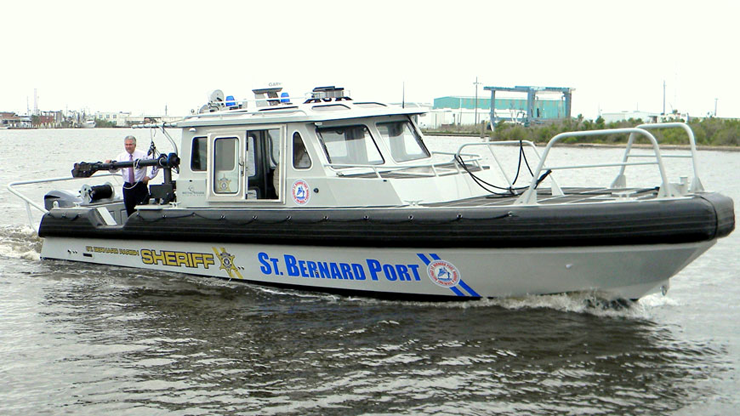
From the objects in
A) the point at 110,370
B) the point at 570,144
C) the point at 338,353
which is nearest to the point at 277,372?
the point at 338,353

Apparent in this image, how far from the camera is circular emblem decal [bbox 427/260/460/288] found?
805 cm

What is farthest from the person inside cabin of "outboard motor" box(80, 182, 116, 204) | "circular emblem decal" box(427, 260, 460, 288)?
"outboard motor" box(80, 182, 116, 204)

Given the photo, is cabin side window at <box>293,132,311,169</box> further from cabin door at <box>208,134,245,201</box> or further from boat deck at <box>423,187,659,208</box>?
boat deck at <box>423,187,659,208</box>

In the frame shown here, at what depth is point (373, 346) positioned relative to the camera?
729cm

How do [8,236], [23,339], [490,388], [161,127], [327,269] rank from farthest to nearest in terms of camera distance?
[8,236], [161,127], [327,269], [23,339], [490,388]

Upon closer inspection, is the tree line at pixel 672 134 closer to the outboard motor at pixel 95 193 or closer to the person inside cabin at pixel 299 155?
the outboard motor at pixel 95 193

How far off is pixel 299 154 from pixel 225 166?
1064 mm

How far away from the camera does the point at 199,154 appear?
9.76 m

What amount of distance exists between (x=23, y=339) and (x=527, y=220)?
5.07m

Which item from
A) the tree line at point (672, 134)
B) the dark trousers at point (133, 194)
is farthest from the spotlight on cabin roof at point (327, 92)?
the tree line at point (672, 134)

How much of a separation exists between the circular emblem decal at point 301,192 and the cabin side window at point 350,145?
1.39 ft

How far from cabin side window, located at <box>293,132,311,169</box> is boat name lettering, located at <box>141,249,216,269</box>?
1691 millimetres

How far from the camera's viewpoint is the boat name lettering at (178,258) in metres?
9.70

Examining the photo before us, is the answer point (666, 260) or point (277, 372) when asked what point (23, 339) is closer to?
point (277, 372)
